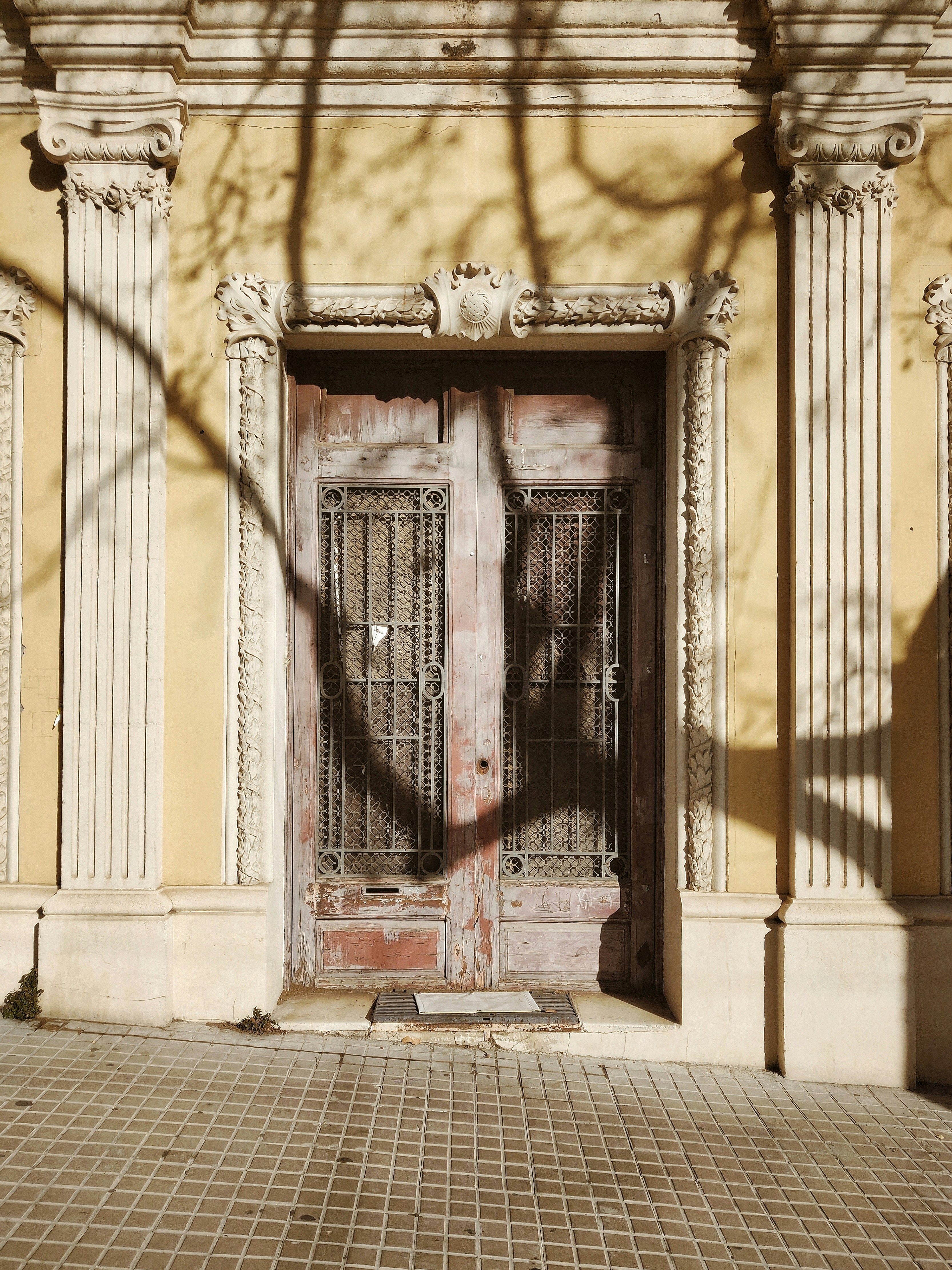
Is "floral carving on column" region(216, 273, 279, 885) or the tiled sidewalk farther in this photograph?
"floral carving on column" region(216, 273, 279, 885)

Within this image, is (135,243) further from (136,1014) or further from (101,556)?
(136,1014)

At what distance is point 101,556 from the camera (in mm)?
4191

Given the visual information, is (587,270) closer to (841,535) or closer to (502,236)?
(502,236)

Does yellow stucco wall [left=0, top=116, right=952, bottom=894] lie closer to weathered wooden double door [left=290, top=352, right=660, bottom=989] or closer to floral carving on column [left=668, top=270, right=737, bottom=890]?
floral carving on column [left=668, top=270, right=737, bottom=890]

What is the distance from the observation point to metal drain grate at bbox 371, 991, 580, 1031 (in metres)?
4.09

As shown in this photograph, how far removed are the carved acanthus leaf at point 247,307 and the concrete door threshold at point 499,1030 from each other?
3.16 m

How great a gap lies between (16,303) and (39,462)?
76cm

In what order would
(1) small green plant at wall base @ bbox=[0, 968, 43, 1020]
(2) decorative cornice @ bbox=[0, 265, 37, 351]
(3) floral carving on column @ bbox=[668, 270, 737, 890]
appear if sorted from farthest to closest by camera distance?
1. (2) decorative cornice @ bbox=[0, 265, 37, 351]
2. (3) floral carving on column @ bbox=[668, 270, 737, 890]
3. (1) small green plant at wall base @ bbox=[0, 968, 43, 1020]

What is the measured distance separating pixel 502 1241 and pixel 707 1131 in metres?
1.07

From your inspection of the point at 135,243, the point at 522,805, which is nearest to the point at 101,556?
the point at 135,243

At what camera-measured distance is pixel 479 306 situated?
419 cm

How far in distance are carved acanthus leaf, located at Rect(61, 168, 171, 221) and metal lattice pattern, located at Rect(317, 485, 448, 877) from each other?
1594 millimetres

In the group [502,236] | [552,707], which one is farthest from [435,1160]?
[502,236]

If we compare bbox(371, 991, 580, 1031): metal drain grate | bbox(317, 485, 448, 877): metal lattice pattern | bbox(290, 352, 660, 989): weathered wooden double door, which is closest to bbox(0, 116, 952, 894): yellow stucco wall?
bbox(290, 352, 660, 989): weathered wooden double door
